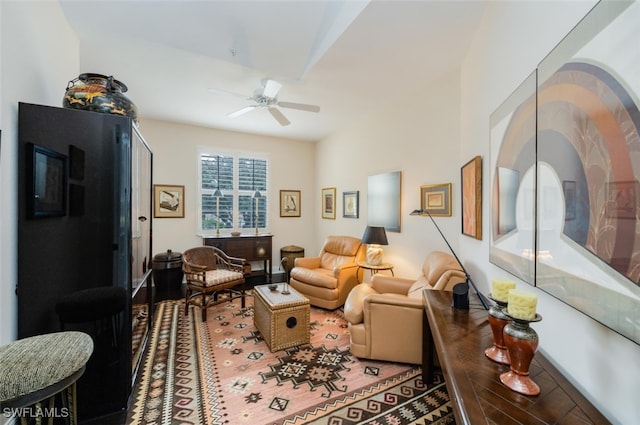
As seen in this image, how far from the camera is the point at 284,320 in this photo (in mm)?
2541

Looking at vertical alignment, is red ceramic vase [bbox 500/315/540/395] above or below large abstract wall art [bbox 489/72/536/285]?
below

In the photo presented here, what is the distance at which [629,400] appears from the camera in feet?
2.54

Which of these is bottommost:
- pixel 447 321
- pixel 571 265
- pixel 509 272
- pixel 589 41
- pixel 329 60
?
pixel 447 321

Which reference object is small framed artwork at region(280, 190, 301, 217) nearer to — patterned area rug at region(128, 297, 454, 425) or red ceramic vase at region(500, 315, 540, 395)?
patterned area rug at region(128, 297, 454, 425)

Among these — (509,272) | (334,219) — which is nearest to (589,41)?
(509,272)

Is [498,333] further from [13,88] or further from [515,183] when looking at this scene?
[13,88]

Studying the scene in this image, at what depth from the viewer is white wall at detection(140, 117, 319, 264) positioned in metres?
4.52

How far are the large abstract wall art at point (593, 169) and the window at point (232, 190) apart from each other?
15.3 ft

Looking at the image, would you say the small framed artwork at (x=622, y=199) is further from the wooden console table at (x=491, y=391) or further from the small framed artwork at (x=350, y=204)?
the small framed artwork at (x=350, y=204)

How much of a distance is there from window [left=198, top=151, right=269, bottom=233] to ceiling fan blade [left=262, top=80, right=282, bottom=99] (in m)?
2.51

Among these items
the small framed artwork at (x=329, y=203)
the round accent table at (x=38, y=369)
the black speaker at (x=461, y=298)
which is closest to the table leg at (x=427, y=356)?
the black speaker at (x=461, y=298)

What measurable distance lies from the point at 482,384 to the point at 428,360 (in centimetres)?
122

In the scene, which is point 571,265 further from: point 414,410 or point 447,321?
point 414,410

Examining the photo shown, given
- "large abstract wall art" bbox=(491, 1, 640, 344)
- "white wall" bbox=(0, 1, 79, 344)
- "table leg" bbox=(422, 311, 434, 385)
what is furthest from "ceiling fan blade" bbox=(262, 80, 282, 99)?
"table leg" bbox=(422, 311, 434, 385)
